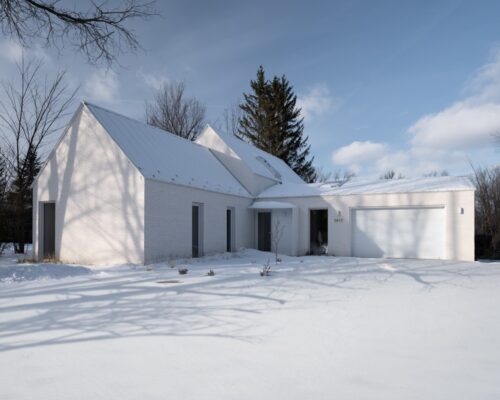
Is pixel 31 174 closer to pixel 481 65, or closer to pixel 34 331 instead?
pixel 34 331

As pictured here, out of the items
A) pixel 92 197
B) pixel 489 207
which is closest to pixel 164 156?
pixel 92 197

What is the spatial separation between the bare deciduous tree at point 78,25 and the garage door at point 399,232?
12.2 metres

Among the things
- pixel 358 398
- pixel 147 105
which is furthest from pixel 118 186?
pixel 147 105

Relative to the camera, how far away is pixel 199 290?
27.5ft

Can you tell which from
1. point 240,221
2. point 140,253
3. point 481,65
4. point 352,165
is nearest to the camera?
point 140,253

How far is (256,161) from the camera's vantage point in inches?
882

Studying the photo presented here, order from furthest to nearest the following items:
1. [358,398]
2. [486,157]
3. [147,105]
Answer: [147,105] < [486,157] < [358,398]

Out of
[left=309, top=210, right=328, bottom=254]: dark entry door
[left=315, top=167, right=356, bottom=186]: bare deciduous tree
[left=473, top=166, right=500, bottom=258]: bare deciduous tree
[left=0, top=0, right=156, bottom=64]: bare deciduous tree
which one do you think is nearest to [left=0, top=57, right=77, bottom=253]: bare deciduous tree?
[left=0, top=0, right=156, bottom=64]: bare deciduous tree

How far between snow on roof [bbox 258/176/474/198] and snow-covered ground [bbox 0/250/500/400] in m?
8.25

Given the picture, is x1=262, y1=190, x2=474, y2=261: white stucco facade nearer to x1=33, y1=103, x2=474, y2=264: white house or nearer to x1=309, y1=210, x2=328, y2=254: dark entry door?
x1=33, y1=103, x2=474, y2=264: white house

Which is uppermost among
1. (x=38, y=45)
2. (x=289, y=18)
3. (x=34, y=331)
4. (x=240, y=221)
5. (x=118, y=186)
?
(x=289, y=18)

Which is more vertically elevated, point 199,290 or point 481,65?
point 481,65

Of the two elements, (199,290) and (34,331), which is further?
(199,290)

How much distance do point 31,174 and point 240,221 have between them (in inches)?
509
